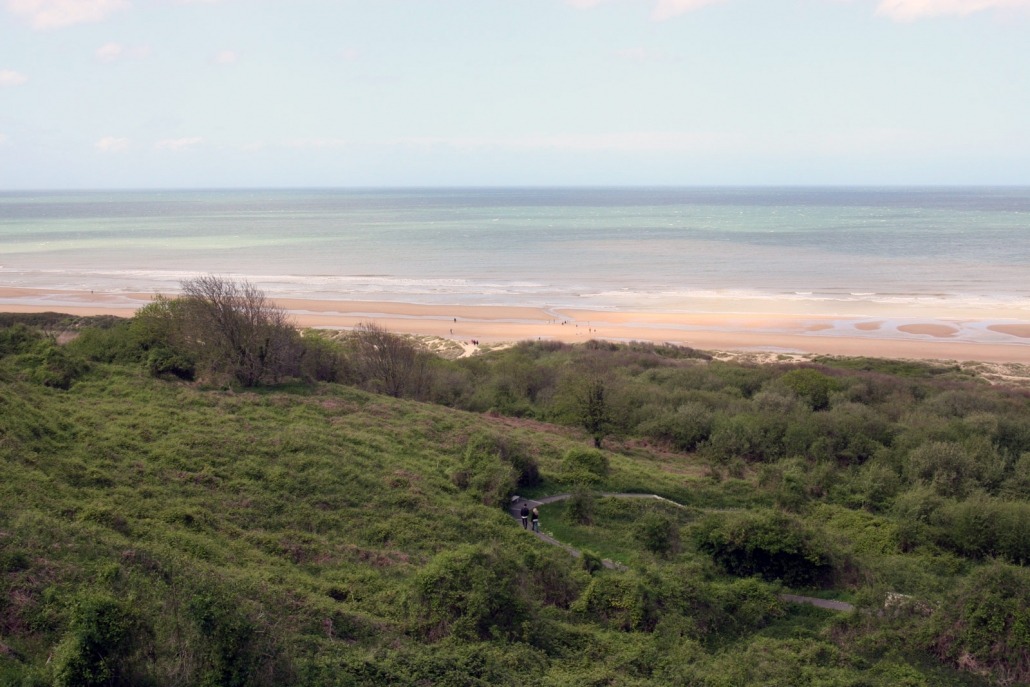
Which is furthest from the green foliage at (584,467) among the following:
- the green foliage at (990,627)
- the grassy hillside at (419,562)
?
the green foliage at (990,627)

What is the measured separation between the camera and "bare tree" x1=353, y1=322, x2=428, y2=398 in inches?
1229

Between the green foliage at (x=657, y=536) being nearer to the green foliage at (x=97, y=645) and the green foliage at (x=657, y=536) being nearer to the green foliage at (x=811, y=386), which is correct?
the green foliage at (x=97, y=645)

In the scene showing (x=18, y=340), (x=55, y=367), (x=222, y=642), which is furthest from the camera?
(x=18, y=340)

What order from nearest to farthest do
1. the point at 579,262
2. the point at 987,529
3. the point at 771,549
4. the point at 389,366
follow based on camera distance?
the point at 771,549, the point at 987,529, the point at 389,366, the point at 579,262

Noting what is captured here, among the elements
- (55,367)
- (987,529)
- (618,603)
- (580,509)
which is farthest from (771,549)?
(55,367)

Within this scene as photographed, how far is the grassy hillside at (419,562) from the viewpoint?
10.9 m

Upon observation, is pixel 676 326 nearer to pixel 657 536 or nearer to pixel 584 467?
pixel 584 467

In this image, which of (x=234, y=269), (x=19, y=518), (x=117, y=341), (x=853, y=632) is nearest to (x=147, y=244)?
(x=234, y=269)

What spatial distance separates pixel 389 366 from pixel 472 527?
14.6 m

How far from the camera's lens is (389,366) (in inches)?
1237

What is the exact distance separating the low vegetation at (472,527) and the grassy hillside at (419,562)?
0.20 feet


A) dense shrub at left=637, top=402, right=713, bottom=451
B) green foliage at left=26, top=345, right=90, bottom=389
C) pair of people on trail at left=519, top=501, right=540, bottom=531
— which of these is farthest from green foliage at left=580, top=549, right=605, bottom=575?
green foliage at left=26, top=345, right=90, bottom=389

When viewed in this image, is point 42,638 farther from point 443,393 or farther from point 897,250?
point 897,250

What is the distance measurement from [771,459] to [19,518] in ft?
66.4
